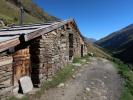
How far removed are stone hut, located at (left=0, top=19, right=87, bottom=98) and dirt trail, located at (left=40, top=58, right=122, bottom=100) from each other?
4.12 ft

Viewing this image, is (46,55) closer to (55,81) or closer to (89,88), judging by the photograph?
(55,81)

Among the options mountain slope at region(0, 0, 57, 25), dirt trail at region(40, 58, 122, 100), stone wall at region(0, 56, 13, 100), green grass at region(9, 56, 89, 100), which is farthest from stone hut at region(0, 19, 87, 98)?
mountain slope at region(0, 0, 57, 25)

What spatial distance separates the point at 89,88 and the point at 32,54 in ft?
12.3

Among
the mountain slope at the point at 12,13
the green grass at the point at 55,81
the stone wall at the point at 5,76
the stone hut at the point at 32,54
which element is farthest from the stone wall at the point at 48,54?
the mountain slope at the point at 12,13

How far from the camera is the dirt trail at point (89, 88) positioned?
11.0 meters

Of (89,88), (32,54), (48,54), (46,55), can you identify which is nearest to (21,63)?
(32,54)

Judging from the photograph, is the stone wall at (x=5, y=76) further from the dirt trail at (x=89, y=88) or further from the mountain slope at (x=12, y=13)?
the mountain slope at (x=12, y=13)

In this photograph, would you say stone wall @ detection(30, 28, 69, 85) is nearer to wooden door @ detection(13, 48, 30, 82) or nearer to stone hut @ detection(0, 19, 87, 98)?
stone hut @ detection(0, 19, 87, 98)

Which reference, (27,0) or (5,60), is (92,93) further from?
(27,0)

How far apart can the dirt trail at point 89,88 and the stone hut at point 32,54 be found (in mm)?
1256

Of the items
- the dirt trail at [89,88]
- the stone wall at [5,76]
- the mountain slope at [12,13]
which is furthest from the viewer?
the mountain slope at [12,13]

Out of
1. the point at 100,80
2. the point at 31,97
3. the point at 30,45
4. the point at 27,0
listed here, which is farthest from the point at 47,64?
the point at 27,0

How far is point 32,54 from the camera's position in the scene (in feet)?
39.0

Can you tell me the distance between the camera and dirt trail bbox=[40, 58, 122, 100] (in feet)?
36.2
